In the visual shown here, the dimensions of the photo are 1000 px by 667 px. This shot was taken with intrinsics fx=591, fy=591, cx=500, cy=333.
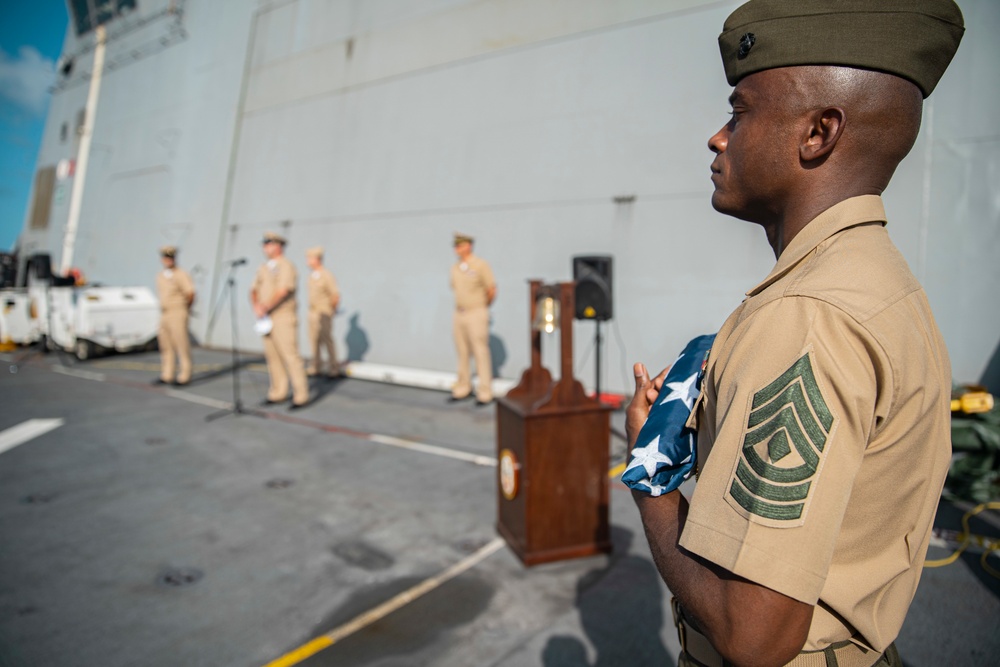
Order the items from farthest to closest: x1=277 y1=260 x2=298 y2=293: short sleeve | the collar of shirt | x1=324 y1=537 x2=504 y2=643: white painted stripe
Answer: x1=277 y1=260 x2=298 y2=293: short sleeve < x1=324 y1=537 x2=504 y2=643: white painted stripe < the collar of shirt

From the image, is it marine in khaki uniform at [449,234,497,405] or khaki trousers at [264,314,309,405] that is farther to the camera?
marine in khaki uniform at [449,234,497,405]

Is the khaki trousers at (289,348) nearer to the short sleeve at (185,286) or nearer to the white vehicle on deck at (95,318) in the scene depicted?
the short sleeve at (185,286)

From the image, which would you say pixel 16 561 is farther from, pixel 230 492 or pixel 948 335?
pixel 948 335

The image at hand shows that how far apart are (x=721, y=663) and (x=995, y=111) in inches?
236

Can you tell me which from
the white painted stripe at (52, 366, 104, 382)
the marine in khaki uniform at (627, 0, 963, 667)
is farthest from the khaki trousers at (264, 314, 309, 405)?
the marine in khaki uniform at (627, 0, 963, 667)

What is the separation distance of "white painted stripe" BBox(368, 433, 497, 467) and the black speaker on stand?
1.14 m

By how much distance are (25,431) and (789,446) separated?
23.1 feet

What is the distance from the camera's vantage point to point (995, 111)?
492cm

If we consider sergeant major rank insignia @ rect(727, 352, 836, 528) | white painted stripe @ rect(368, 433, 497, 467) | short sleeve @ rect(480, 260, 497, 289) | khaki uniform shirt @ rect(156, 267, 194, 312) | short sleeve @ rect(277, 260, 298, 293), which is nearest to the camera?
sergeant major rank insignia @ rect(727, 352, 836, 528)

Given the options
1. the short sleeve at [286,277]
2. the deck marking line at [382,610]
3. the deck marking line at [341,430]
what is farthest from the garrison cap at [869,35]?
the short sleeve at [286,277]

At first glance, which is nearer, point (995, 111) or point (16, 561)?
point (16, 561)

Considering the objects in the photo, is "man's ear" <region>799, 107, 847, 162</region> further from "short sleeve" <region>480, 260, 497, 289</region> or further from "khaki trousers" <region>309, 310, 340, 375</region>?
"khaki trousers" <region>309, 310, 340, 375</region>

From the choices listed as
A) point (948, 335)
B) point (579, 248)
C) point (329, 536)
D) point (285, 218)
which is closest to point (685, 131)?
point (579, 248)

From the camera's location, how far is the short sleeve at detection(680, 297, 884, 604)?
66 centimetres
